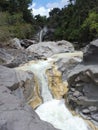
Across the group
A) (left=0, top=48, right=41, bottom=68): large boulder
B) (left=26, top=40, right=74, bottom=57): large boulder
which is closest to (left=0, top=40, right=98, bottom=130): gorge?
(left=0, top=48, right=41, bottom=68): large boulder

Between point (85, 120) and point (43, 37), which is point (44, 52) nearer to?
point (85, 120)

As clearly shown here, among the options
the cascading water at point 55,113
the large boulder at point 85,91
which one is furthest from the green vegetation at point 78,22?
the large boulder at point 85,91

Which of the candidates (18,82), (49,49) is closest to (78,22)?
(49,49)

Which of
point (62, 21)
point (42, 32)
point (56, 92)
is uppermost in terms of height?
point (62, 21)

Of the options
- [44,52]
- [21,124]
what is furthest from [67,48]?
[21,124]

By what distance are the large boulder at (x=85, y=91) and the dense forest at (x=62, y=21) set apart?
1113cm

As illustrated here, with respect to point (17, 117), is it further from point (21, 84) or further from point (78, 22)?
point (78, 22)

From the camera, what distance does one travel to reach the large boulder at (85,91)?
33.8 ft

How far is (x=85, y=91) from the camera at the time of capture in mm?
10734

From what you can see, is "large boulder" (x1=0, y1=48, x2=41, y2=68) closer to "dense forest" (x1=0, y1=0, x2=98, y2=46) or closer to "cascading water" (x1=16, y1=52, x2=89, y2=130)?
"cascading water" (x1=16, y1=52, x2=89, y2=130)

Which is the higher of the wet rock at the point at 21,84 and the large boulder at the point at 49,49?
the large boulder at the point at 49,49

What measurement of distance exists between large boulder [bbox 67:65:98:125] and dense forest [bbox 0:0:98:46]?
1113cm

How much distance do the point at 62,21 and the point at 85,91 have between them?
24959 mm

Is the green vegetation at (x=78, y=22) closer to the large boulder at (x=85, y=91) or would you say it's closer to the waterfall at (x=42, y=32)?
the waterfall at (x=42, y=32)
